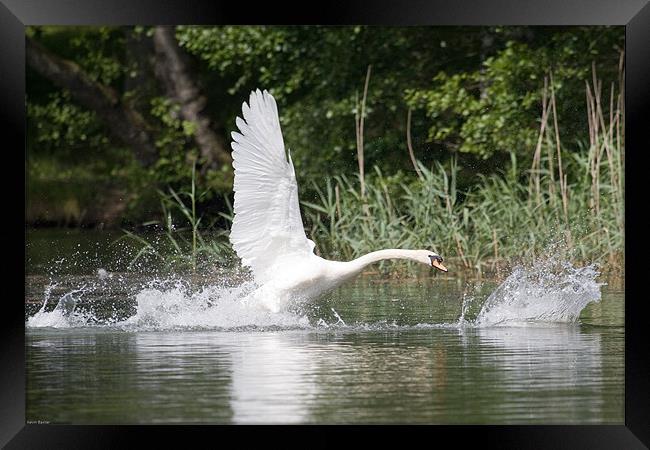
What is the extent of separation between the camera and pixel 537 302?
1007cm

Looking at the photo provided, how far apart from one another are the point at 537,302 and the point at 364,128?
8925mm

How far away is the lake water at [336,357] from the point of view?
648 centimetres

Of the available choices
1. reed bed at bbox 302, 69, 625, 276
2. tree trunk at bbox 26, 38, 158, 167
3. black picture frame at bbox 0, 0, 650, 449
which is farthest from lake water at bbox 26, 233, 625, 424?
tree trunk at bbox 26, 38, 158, 167

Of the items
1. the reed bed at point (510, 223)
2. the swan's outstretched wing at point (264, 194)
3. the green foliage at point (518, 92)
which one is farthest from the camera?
the green foliage at point (518, 92)

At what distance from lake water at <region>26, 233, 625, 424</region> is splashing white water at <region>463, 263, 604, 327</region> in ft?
0.04

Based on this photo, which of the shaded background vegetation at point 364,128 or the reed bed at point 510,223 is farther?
the shaded background vegetation at point 364,128

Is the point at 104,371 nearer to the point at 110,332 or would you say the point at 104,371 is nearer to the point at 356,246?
the point at 110,332

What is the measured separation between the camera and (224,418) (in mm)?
6203

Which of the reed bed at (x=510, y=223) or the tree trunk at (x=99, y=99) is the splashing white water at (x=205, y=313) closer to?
the reed bed at (x=510, y=223)

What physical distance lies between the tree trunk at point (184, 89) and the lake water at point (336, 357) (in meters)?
8.61

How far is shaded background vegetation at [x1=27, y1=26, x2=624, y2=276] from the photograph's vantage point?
1351 cm

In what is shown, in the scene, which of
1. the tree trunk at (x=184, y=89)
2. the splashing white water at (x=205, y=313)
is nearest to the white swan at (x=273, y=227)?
the splashing white water at (x=205, y=313)
